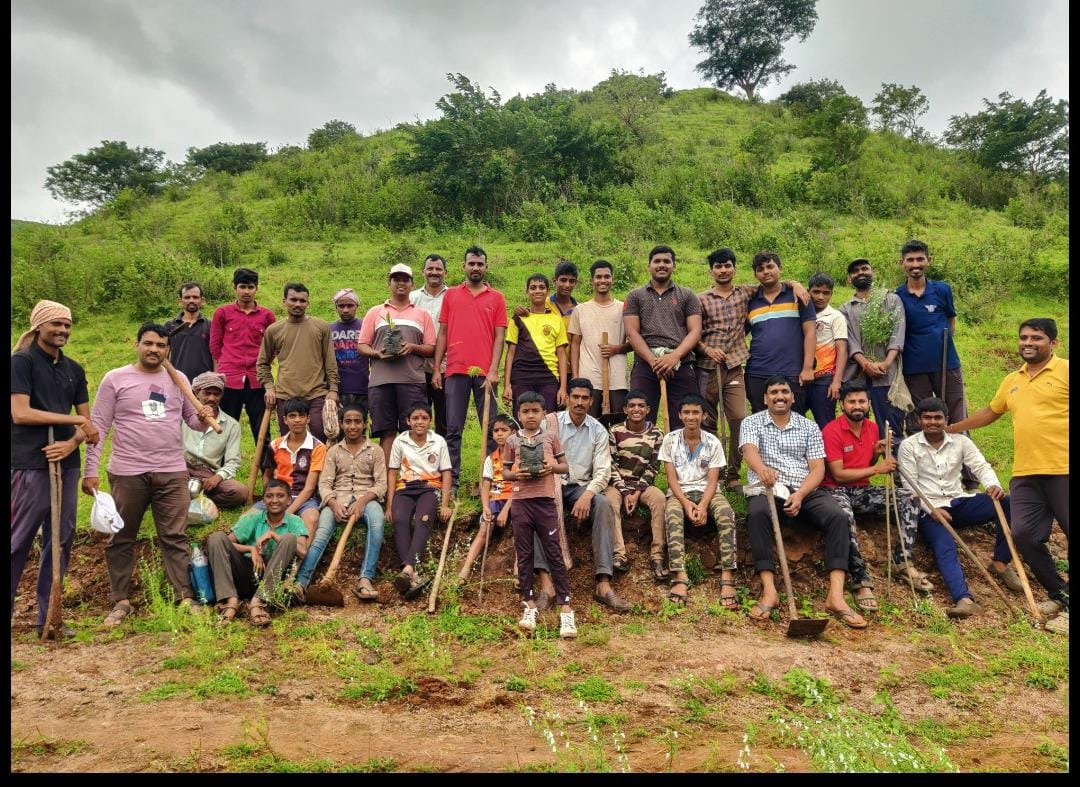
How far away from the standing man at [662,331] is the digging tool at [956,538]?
200 centimetres

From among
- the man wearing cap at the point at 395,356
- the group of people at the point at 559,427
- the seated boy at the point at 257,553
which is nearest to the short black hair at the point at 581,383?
the group of people at the point at 559,427

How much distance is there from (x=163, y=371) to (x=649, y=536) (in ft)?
14.1

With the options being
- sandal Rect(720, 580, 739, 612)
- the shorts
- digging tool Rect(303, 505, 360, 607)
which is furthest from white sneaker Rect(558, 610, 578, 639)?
the shorts

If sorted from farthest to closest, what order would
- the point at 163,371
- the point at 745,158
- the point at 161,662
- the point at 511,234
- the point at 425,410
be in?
the point at 745,158 → the point at 511,234 → the point at 425,410 → the point at 163,371 → the point at 161,662

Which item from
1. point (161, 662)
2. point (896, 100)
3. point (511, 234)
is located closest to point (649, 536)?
point (161, 662)

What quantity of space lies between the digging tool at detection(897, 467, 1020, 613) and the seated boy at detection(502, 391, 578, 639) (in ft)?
9.94

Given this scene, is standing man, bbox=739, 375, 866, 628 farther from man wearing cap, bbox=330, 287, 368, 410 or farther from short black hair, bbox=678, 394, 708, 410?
man wearing cap, bbox=330, 287, 368, 410

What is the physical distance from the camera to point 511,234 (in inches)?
692

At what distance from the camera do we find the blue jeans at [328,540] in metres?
6.05

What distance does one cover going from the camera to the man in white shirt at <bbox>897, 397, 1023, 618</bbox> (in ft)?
21.0

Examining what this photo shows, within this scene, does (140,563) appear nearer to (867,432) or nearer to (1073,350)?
(867,432)

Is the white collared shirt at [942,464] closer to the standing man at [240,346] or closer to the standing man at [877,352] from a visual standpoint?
the standing man at [877,352]

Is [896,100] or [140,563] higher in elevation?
[896,100]
